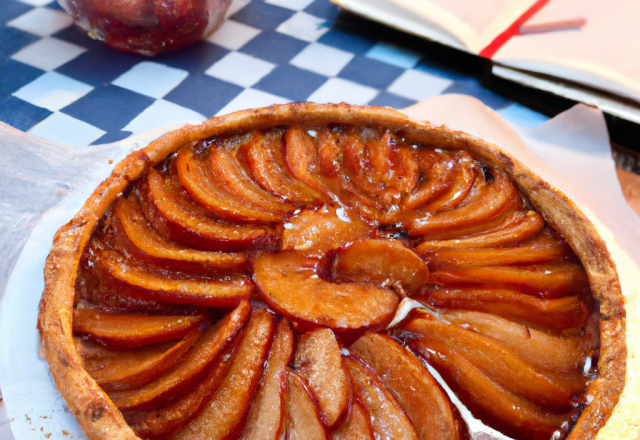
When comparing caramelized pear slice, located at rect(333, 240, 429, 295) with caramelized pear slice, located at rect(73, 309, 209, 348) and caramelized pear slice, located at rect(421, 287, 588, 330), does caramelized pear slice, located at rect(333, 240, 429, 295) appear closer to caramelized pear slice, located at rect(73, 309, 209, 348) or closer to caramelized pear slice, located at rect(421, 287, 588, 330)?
caramelized pear slice, located at rect(421, 287, 588, 330)

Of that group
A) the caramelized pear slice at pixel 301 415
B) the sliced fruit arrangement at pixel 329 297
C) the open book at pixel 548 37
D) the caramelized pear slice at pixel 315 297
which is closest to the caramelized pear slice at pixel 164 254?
the sliced fruit arrangement at pixel 329 297

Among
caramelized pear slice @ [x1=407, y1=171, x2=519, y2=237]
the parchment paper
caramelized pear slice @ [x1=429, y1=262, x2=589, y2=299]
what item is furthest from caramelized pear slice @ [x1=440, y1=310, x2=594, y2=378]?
caramelized pear slice @ [x1=407, y1=171, x2=519, y2=237]

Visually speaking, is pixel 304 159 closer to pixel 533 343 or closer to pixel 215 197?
pixel 215 197

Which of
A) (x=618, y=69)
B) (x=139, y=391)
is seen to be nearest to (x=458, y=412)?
(x=139, y=391)

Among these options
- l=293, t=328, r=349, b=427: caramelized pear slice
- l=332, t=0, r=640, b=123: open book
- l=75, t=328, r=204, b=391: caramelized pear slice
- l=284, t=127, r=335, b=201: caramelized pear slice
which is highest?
l=332, t=0, r=640, b=123: open book

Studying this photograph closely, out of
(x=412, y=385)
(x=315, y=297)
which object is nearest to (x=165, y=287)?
(x=315, y=297)

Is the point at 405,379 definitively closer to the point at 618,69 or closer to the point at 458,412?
the point at 458,412
